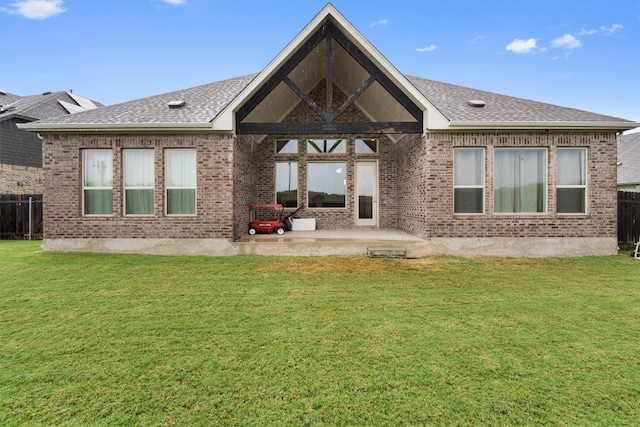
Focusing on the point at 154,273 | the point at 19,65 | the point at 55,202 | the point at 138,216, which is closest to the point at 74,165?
the point at 55,202

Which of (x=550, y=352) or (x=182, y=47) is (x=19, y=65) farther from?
(x=550, y=352)

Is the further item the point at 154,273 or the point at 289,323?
the point at 154,273

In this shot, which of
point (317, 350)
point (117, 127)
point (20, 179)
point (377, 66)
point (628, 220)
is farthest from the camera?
point (20, 179)

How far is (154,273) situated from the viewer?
679 centimetres

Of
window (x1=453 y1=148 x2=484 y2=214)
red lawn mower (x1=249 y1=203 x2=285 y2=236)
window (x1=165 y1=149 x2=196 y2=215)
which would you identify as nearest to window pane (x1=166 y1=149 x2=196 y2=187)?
window (x1=165 y1=149 x2=196 y2=215)

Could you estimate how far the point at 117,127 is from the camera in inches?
330

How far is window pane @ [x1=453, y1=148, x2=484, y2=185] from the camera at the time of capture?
8797 millimetres

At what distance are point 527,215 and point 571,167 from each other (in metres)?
1.81

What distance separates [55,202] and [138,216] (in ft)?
7.46

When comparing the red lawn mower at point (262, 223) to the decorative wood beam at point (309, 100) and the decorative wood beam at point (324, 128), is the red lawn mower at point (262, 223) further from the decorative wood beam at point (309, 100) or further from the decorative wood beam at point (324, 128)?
the decorative wood beam at point (309, 100)

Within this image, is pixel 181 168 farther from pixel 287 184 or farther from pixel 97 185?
pixel 287 184

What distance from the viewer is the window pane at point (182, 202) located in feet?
28.7

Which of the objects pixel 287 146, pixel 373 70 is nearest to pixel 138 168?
pixel 287 146

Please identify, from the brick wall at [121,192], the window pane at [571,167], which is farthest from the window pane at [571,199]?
the brick wall at [121,192]
